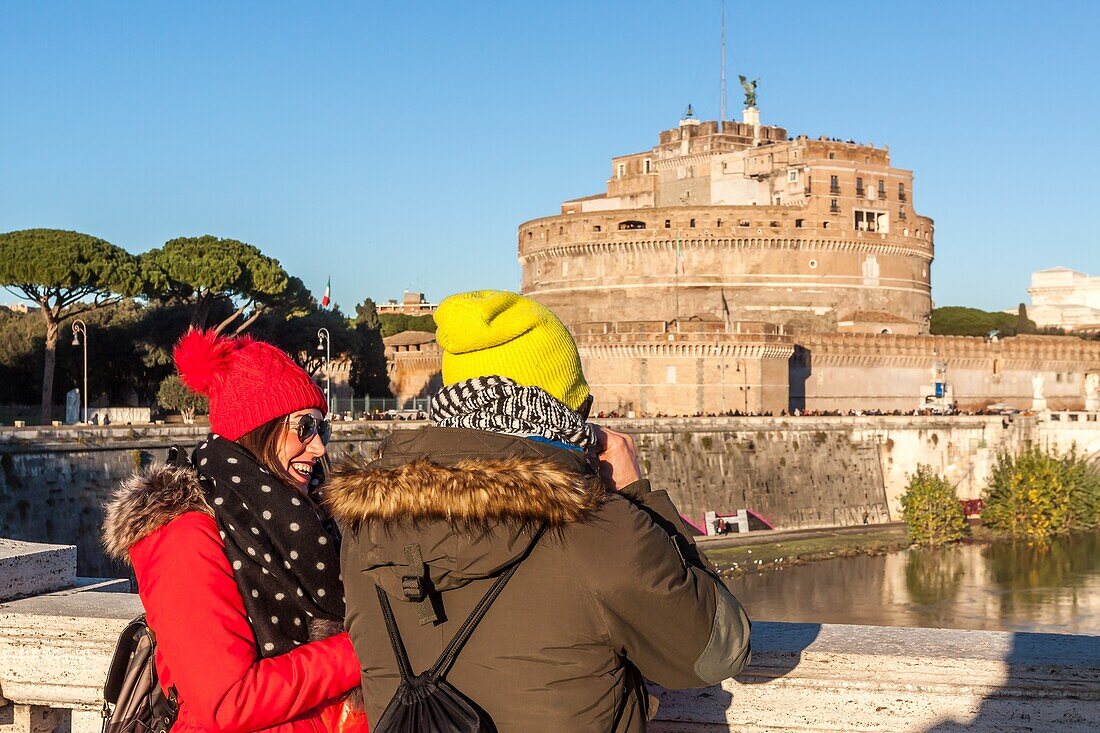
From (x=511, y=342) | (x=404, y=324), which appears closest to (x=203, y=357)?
(x=511, y=342)

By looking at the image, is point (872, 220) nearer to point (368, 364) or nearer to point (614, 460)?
point (368, 364)

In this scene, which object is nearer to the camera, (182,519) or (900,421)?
(182,519)

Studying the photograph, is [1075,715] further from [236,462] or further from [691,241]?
[691,241]

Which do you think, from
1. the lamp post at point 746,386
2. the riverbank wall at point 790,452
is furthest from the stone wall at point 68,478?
the lamp post at point 746,386

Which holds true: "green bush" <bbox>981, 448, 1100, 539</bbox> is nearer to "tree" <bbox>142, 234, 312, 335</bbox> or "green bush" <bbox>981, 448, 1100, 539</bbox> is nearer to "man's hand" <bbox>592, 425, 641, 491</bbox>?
"tree" <bbox>142, 234, 312, 335</bbox>

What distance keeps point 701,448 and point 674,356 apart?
14.1 ft

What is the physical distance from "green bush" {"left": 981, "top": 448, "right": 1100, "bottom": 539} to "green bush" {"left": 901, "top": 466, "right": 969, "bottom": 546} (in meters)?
1.19

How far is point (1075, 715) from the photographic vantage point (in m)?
2.60

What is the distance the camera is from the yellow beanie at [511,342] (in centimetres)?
224

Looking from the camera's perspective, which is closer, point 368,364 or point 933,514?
point 933,514

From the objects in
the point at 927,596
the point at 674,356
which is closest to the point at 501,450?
the point at 927,596

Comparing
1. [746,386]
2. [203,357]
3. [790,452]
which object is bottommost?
[790,452]

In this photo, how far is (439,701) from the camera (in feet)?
6.40

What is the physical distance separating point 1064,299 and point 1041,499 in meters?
47.9
